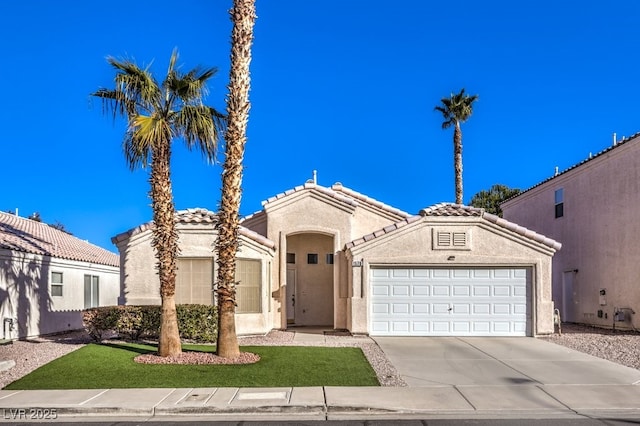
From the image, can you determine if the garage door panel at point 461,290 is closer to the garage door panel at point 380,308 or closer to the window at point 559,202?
the garage door panel at point 380,308

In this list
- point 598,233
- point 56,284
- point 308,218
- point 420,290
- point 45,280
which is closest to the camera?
point 420,290

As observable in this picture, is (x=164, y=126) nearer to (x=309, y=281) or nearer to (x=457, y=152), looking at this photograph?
(x=309, y=281)

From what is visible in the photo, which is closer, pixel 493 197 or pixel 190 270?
pixel 190 270

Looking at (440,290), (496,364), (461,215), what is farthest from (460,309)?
(496,364)

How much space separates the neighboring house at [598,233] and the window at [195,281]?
43.6ft

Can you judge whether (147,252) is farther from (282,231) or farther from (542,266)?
(542,266)

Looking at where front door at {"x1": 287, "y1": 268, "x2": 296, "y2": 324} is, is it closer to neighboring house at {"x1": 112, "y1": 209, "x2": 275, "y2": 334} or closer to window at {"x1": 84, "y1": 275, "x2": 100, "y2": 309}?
neighboring house at {"x1": 112, "y1": 209, "x2": 275, "y2": 334}

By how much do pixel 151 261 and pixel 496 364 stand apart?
34.2ft

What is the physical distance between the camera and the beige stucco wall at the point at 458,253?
1747 cm

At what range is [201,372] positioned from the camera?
37.1ft

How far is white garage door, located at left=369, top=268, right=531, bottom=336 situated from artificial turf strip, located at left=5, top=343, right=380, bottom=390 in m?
3.89

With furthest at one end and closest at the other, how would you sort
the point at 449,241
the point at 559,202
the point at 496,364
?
the point at 559,202 < the point at 449,241 < the point at 496,364

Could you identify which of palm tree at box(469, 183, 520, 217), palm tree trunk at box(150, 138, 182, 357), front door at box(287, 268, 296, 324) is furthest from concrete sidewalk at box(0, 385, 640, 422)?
palm tree at box(469, 183, 520, 217)

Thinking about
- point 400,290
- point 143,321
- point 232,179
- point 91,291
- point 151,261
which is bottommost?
point 143,321
